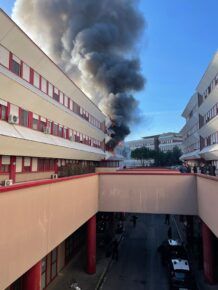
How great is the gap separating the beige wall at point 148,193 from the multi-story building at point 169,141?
105954 mm

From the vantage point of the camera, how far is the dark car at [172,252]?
21.2 meters

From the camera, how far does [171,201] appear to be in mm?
20766

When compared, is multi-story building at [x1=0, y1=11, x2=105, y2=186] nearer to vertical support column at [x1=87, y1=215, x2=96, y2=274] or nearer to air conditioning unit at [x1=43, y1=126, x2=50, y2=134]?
air conditioning unit at [x1=43, y1=126, x2=50, y2=134]

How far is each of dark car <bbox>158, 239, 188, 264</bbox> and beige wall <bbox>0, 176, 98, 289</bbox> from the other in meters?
9.29

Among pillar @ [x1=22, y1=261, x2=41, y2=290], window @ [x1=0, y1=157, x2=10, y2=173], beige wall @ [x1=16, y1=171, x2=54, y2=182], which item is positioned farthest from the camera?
beige wall @ [x1=16, y1=171, x2=54, y2=182]

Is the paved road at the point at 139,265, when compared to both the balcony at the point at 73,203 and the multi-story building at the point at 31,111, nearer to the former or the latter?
the balcony at the point at 73,203

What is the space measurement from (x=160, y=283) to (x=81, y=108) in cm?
1825

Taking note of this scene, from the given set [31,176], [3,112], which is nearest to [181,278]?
[31,176]

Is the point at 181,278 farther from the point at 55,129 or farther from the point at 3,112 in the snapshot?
the point at 3,112

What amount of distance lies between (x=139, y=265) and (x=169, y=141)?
113 metres

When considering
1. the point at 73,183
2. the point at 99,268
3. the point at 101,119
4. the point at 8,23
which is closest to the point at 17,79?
the point at 8,23

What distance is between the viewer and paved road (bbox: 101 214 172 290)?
19.3 m

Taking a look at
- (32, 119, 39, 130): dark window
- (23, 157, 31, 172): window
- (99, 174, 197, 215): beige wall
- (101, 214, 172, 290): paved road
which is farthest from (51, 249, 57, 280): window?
(32, 119, 39, 130): dark window

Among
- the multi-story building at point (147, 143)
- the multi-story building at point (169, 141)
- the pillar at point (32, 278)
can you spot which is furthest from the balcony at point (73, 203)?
the multi-story building at point (147, 143)
